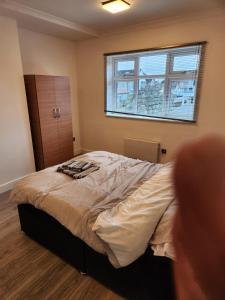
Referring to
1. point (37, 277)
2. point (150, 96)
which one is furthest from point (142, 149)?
point (37, 277)

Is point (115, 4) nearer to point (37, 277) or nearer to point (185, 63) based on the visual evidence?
point (185, 63)

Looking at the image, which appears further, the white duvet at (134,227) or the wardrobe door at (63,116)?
the wardrobe door at (63,116)

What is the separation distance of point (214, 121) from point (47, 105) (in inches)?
98.6

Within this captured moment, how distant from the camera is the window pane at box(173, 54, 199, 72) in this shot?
2.83 m

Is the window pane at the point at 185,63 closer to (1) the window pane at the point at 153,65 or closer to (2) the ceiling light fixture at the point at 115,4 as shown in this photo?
(1) the window pane at the point at 153,65

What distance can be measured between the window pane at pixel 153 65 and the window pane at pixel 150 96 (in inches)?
4.9

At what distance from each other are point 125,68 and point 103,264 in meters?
3.15

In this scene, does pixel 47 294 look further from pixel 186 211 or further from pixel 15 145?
pixel 15 145

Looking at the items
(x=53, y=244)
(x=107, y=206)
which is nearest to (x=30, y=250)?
(x=53, y=244)

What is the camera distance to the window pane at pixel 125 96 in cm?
361

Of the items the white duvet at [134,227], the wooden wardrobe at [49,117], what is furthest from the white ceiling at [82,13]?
the white duvet at [134,227]

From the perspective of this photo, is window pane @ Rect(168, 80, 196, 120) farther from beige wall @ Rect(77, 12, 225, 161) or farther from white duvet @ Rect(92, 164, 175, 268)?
white duvet @ Rect(92, 164, 175, 268)

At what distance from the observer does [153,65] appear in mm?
3254

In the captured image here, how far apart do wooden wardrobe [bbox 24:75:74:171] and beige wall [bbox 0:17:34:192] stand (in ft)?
0.43
